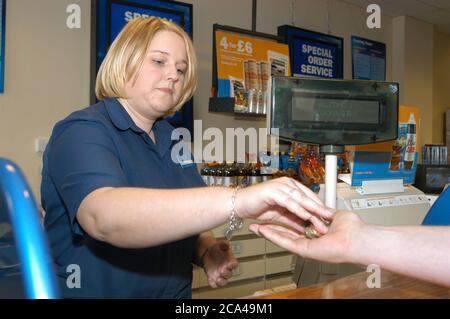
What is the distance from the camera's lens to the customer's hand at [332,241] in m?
0.86

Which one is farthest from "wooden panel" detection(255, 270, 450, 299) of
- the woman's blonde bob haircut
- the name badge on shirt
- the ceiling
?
the ceiling

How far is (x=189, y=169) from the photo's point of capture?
1431 mm

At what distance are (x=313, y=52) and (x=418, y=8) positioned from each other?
62.2 inches

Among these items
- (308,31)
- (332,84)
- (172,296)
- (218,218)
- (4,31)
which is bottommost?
(172,296)

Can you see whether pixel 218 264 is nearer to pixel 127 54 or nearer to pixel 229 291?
pixel 127 54

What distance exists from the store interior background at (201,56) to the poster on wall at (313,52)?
14 cm

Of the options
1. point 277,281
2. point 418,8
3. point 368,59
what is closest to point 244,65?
point 277,281

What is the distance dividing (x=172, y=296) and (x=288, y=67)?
279 centimetres

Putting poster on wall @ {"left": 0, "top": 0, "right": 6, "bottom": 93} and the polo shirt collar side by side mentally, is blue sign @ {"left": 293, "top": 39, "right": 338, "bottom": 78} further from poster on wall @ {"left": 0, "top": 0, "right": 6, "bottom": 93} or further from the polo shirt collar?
the polo shirt collar

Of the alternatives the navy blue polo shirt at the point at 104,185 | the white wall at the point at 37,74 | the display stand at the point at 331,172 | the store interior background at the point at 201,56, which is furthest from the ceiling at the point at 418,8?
the navy blue polo shirt at the point at 104,185

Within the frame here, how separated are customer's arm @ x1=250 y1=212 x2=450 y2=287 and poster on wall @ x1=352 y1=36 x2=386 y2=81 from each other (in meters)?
3.98

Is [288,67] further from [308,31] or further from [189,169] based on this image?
[189,169]

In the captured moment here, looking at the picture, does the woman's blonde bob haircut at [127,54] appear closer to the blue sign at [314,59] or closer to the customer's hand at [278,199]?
the customer's hand at [278,199]
